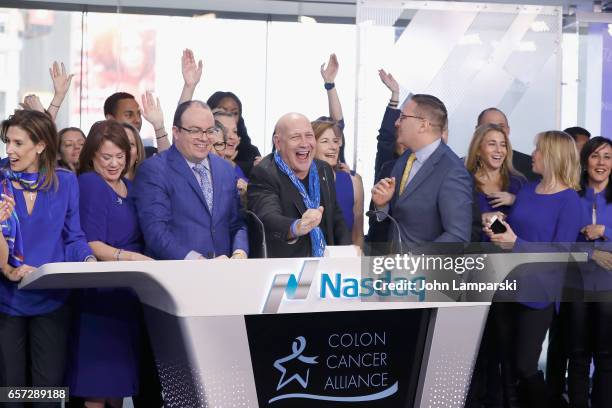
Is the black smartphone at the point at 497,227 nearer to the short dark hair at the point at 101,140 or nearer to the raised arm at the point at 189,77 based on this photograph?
the short dark hair at the point at 101,140

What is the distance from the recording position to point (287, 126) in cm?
390

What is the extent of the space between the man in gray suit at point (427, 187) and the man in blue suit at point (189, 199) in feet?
2.40

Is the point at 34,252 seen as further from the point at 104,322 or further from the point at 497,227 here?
the point at 497,227

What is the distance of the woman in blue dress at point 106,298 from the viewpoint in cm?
368

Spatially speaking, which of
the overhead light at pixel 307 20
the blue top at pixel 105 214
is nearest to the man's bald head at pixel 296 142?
the blue top at pixel 105 214

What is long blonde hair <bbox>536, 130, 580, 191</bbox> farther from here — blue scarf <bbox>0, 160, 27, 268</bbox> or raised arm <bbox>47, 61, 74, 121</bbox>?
raised arm <bbox>47, 61, 74, 121</bbox>

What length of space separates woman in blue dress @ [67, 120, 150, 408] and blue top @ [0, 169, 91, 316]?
0.15 meters

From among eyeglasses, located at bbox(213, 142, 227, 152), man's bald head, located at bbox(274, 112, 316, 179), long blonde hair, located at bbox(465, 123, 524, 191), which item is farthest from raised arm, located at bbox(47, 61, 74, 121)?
long blonde hair, located at bbox(465, 123, 524, 191)

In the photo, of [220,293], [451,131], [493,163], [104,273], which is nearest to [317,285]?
[220,293]

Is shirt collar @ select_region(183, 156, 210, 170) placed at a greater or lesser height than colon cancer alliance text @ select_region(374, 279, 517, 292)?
greater

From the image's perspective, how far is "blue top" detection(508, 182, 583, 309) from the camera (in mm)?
4082

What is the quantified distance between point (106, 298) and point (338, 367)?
1.09m

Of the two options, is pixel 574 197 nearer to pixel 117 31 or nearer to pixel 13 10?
pixel 117 31

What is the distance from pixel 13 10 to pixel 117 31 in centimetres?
74
